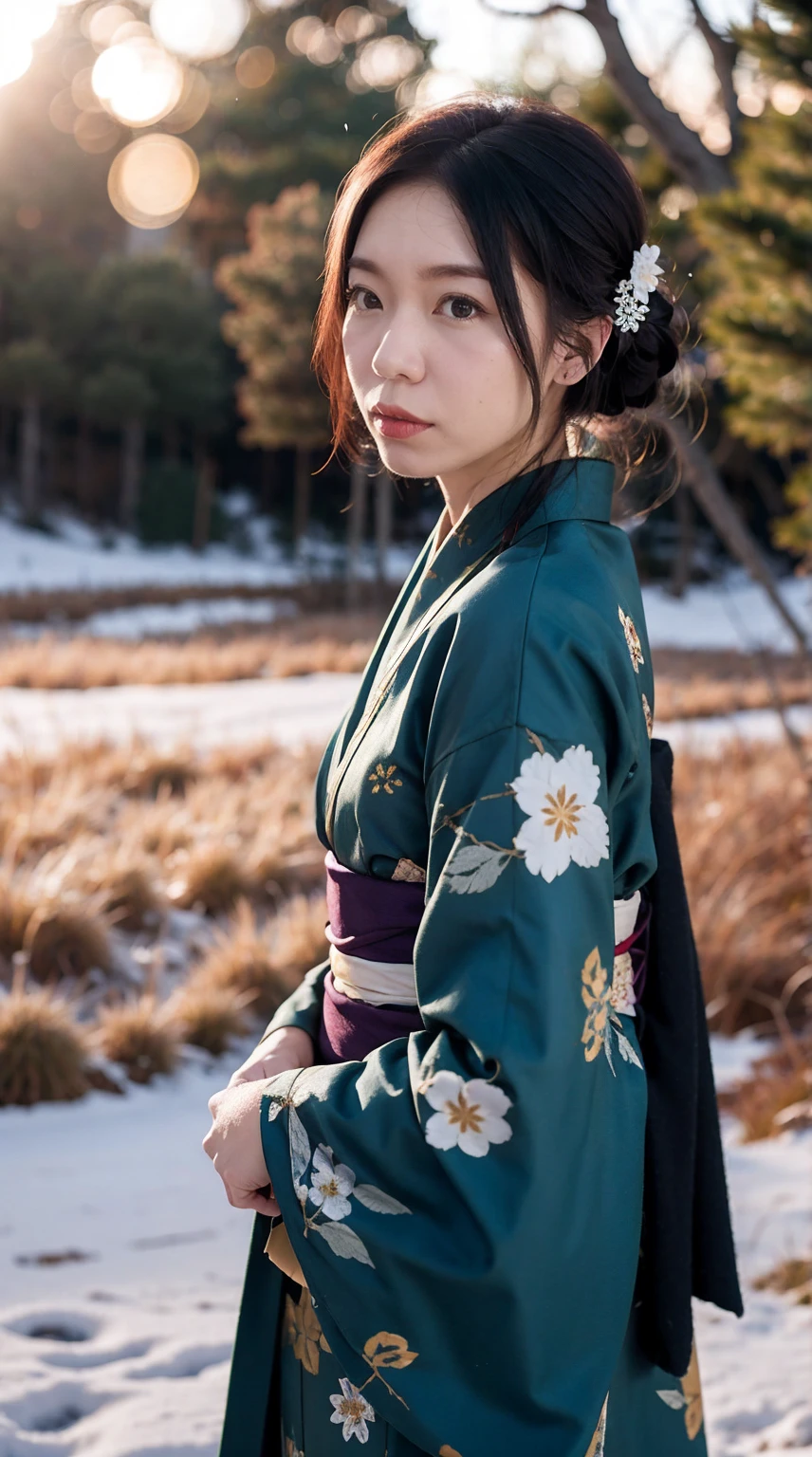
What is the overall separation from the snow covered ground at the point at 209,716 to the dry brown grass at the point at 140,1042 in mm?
2116

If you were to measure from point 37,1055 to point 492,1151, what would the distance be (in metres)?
2.46

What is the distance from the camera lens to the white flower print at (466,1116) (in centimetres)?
81

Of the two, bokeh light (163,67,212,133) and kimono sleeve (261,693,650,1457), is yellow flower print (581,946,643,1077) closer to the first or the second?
kimono sleeve (261,693,650,1457)

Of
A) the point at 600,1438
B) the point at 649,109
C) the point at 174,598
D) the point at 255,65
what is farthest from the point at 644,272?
the point at 255,65

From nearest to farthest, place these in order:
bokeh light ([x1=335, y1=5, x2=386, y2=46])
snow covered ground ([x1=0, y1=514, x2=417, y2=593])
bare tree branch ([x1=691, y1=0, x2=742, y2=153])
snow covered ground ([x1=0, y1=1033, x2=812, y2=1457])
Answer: snow covered ground ([x1=0, y1=1033, x2=812, y2=1457]) → bare tree branch ([x1=691, y1=0, x2=742, y2=153]) → snow covered ground ([x1=0, y1=514, x2=417, y2=593]) → bokeh light ([x1=335, y1=5, x2=386, y2=46])

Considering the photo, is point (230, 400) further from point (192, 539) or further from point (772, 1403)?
point (772, 1403)

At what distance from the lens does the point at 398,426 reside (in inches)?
38.4

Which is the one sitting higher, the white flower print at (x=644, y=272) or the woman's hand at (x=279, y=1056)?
the white flower print at (x=644, y=272)

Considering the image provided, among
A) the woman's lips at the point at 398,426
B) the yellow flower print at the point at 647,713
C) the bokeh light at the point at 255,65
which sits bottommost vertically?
the yellow flower print at the point at 647,713

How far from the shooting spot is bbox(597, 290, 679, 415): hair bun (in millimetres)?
1069

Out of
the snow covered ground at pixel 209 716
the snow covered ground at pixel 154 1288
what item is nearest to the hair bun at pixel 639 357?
the snow covered ground at pixel 154 1288

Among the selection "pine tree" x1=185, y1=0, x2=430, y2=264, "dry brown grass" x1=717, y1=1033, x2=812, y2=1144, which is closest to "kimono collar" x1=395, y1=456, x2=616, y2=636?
"dry brown grass" x1=717, y1=1033, x2=812, y2=1144

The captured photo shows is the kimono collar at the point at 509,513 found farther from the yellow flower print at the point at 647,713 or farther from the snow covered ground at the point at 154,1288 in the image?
the snow covered ground at the point at 154,1288

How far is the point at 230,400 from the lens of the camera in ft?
63.4
